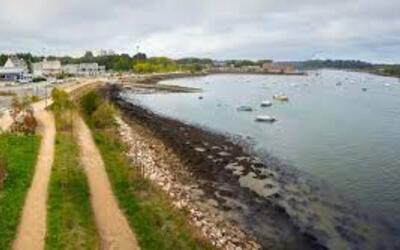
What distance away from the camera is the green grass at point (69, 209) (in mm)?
23742

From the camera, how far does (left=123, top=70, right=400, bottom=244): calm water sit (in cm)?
4500

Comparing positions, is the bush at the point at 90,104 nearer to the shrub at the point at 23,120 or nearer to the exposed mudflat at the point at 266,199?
the shrub at the point at 23,120

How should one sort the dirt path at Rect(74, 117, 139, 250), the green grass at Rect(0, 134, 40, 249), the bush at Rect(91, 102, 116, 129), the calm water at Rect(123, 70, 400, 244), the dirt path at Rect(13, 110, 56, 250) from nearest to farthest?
the dirt path at Rect(13, 110, 56, 250) < the dirt path at Rect(74, 117, 139, 250) < the green grass at Rect(0, 134, 40, 249) < the calm water at Rect(123, 70, 400, 244) < the bush at Rect(91, 102, 116, 129)

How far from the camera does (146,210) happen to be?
2917 centimetres

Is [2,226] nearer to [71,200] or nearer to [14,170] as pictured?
[71,200]

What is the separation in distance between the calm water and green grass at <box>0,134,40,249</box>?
21.7 meters

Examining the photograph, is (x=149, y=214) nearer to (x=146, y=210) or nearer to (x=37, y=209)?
(x=146, y=210)

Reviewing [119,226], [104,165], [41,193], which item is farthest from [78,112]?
[119,226]

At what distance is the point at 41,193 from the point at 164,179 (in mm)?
11723

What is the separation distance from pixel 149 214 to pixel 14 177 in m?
10.0

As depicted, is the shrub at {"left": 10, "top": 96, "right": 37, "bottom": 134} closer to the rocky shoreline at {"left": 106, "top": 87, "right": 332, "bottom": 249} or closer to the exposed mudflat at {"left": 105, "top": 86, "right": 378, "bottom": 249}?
the rocky shoreline at {"left": 106, "top": 87, "right": 332, "bottom": 249}

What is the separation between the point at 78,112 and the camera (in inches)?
2749

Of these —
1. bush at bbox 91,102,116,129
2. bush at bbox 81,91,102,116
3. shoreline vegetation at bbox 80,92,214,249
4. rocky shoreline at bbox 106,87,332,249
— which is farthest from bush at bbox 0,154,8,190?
bush at bbox 81,91,102,116

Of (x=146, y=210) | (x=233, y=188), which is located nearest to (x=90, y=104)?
(x=233, y=188)
